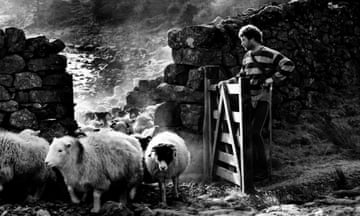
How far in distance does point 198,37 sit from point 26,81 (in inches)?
139

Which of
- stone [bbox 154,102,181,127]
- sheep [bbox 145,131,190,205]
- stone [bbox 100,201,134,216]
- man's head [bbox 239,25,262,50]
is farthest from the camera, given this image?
stone [bbox 154,102,181,127]

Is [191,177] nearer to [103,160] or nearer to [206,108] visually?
[206,108]

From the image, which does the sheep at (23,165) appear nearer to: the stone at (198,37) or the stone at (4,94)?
the stone at (4,94)

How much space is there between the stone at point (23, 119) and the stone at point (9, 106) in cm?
9

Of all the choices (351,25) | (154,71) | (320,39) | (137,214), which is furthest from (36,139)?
(154,71)

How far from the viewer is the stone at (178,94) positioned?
29.0 ft

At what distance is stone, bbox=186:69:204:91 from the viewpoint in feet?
28.7

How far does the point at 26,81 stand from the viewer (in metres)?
8.67

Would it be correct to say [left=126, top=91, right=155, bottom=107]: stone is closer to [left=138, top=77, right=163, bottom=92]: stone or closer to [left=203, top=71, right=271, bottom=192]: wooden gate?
[left=138, top=77, right=163, bottom=92]: stone

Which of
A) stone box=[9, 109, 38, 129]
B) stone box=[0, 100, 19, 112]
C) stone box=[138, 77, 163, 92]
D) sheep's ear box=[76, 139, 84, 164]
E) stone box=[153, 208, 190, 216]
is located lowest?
stone box=[153, 208, 190, 216]

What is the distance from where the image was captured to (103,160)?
6.32 meters

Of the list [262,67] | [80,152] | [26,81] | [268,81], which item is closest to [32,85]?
[26,81]

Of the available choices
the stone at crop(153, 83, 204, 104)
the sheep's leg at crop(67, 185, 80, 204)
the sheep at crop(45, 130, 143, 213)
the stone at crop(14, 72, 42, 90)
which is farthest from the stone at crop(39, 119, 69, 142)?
the sheep's leg at crop(67, 185, 80, 204)

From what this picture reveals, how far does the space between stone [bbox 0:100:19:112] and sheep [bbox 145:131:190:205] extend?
3.09 metres
